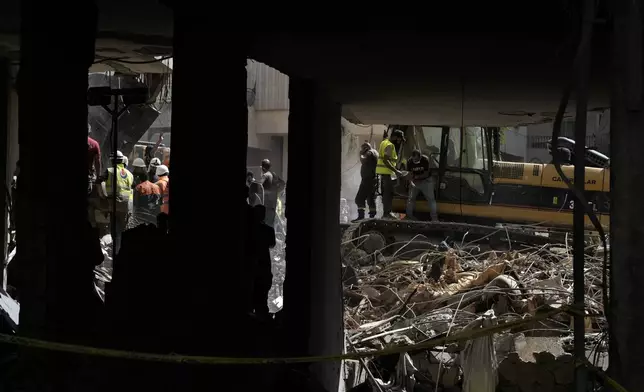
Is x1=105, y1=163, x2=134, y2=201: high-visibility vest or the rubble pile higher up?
x1=105, y1=163, x2=134, y2=201: high-visibility vest

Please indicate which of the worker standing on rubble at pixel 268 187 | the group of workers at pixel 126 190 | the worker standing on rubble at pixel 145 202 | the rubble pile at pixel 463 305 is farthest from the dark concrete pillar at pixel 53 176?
the worker standing on rubble at pixel 268 187

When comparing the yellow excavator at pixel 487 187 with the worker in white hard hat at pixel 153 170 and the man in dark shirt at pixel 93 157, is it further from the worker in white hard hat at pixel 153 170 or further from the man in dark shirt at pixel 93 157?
the man in dark shirt at pixel 93 157

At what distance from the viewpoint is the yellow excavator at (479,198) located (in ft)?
37.5

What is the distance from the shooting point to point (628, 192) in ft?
6.85

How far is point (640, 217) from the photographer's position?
6.79 feet

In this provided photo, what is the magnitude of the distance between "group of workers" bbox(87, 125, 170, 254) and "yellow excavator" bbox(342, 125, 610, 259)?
3773mm

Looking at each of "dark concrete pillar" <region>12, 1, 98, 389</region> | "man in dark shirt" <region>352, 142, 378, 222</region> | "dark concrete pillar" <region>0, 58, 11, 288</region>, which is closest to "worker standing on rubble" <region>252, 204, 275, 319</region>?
"dark concrete pillar" <region>12, 1, 98, 389</region>

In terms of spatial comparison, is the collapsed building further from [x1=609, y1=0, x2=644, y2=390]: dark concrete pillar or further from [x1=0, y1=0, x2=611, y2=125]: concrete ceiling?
[x1=609, y1=0, x2=644, y2=390]: dark concrete pillar

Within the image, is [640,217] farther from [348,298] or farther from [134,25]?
[348,298]

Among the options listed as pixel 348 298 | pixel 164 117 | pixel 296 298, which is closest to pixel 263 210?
pixel 296 298

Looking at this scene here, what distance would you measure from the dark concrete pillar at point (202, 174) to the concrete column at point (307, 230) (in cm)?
120

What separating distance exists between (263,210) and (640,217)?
258 centimetres

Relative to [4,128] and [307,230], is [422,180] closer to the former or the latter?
[307,230]

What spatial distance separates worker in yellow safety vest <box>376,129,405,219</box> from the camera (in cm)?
1218
